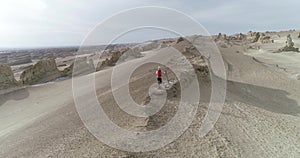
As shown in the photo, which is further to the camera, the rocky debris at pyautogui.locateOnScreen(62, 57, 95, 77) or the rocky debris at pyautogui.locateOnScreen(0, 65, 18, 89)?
the rocky debris at pyautogui.locateOnScreen(62, 57, 95, 77)

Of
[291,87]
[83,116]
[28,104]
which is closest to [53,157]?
[83,116]

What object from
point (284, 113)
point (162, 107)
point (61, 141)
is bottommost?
point (284, 113)

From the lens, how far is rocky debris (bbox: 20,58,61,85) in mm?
24266

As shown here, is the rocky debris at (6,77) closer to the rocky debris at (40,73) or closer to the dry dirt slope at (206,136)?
the rocky debris at (40,73)

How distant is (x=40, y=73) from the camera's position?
83.8 ft

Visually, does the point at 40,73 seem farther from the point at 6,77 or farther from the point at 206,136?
the point at 206,136

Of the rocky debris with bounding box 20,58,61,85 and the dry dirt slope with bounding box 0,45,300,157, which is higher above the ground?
the rocky debris with bounding box 20,58,61,85

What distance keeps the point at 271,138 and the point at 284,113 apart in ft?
14.5

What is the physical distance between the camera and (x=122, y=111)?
10203 millimetres

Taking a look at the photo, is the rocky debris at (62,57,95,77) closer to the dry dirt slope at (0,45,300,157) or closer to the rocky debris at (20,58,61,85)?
the rocky debris at (20,58,61,85)

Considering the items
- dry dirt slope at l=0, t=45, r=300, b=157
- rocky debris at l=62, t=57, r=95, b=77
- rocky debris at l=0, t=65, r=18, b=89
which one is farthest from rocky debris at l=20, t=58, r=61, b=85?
dry dirt slope at l=0, t=45, r=300, b=157

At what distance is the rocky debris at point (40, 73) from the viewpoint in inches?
955

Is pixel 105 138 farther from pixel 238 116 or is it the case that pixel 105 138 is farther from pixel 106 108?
pixel 238 116

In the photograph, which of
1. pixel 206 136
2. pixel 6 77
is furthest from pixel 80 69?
pixel 206 136
